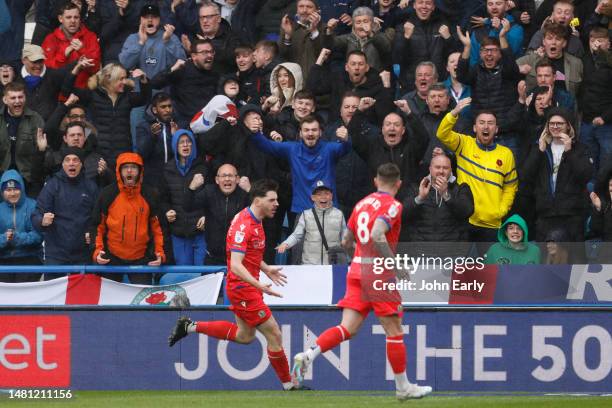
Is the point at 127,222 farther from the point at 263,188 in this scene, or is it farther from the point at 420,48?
the point at 420,48

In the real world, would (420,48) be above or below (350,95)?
above

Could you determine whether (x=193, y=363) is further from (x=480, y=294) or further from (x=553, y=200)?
(x=553, y=200)

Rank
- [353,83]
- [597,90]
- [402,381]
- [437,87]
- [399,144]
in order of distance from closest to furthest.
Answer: [402,381]
[399,144]
[437,87]
[597,90]
[353,83]

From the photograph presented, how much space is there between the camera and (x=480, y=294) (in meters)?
14.6

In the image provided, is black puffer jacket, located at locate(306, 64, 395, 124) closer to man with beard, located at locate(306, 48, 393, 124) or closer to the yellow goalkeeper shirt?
man with beard, located at locate(306, 48, 393, 124)

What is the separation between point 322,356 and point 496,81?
458cm

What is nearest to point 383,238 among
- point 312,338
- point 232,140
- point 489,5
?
point 312,338

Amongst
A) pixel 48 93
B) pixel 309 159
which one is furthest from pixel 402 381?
pixel 48 93

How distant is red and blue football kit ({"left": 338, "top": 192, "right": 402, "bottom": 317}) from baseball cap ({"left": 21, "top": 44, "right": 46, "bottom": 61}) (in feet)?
24.7

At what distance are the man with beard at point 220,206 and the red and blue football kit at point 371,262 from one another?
3.88 metres

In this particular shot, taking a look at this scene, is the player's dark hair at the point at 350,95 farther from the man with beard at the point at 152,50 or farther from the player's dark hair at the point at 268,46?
the man with beard at the point at 152,50

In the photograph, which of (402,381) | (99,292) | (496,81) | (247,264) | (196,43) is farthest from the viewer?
(196,43)

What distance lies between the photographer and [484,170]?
15836 millimetres

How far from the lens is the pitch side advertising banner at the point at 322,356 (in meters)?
14.3
